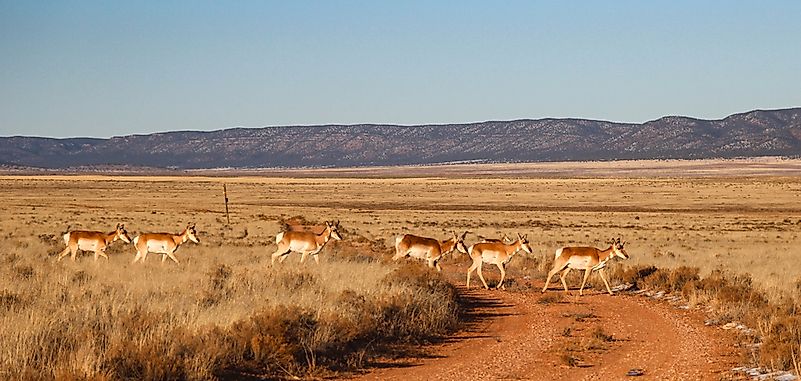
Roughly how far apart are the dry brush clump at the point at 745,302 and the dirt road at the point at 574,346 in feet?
1.82

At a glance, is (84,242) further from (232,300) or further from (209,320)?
(209,320)

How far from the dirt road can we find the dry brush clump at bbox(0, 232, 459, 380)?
84 cm

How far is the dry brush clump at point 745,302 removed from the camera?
12105 millimetres

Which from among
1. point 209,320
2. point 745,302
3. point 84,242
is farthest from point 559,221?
point 209,320

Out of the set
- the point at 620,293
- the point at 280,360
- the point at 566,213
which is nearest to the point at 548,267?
the point at 620,293

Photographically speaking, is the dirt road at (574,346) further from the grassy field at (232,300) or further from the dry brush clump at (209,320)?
the grassy field at (232,300)

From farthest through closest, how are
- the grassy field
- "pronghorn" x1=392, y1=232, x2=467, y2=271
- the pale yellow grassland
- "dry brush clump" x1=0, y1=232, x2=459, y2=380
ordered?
the pale yellow grassland, "pronghorn" x1=392, y1=232, x2=467, y2=271, the grassy field, "dry brush clump" x1=0, y1=232, x2=459, y2=380

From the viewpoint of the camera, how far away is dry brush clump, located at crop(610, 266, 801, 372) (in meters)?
12.1

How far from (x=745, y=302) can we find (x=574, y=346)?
17.6ft

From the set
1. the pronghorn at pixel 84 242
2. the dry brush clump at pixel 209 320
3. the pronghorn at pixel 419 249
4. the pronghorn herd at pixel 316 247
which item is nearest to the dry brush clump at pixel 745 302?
the pronghorn herd at pixel 316 247

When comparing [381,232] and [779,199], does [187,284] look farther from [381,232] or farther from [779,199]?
[779,199]

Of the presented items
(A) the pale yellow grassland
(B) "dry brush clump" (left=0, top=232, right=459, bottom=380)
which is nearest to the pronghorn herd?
(A) the pale yellow grassland

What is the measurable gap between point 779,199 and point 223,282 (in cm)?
7521

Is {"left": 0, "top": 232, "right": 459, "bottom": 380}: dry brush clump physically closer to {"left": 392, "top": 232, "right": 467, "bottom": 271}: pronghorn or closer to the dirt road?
the dirt road
